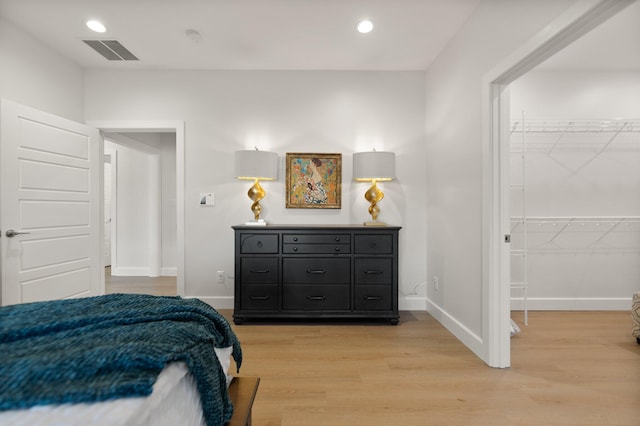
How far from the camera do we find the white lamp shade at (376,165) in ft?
10.5

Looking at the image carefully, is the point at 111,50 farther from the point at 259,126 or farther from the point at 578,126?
the point at 578,126

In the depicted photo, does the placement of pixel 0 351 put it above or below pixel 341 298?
above

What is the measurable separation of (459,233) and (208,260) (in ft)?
8.33

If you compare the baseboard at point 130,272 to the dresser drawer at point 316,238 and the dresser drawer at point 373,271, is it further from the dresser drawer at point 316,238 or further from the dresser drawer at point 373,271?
the dresser drawer at point 373,271

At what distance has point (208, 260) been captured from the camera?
11.6 ft

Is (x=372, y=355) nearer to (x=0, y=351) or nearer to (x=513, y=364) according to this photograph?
(x=513, y=364)

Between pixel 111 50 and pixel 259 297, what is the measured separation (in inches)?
108

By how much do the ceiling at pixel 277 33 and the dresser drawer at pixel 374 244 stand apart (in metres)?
1.78

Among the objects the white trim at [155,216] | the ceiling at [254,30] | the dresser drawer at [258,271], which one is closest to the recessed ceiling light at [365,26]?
the ceiling at [254,30]

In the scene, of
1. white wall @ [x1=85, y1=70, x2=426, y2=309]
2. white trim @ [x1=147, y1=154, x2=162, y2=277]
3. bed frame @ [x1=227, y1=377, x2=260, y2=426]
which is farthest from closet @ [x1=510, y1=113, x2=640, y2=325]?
white trim @ [x1=147, y1=154, x2=162, y2=277]

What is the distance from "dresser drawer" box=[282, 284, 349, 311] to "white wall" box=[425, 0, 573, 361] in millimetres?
975

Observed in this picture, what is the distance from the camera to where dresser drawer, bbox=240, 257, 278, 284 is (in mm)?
3082

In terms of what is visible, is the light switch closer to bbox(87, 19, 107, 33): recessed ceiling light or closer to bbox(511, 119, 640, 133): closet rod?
bbox(87, 19, 107, 33): recessed ceiling light

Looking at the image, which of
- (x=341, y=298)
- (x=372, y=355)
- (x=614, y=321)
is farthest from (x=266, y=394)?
(x=614, y=321)
